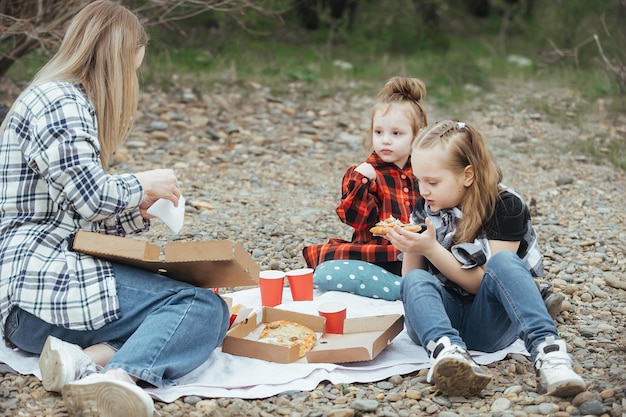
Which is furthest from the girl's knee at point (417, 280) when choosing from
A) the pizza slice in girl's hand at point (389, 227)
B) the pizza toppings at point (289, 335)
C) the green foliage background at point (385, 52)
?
the green foliage background at point (385, 52)

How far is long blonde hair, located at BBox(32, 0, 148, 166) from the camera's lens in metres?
2.93

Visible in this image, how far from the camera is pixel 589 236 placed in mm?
5109

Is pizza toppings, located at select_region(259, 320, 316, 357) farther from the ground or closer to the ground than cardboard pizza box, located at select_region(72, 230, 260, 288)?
closer to the ground

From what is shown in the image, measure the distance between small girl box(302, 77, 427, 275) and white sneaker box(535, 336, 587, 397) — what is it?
1.37 meters

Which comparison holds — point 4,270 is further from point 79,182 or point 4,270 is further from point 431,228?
point 431,228

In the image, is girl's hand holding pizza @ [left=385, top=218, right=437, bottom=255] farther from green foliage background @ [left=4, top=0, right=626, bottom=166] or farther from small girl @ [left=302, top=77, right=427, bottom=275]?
green foliage background @ [left=4, top=0, right=626, bottom=166]

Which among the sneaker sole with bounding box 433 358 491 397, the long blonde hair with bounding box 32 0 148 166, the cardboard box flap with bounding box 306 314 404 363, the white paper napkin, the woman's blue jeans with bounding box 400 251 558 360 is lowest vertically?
the cardboard box flap with bounding box 306 314 404 363

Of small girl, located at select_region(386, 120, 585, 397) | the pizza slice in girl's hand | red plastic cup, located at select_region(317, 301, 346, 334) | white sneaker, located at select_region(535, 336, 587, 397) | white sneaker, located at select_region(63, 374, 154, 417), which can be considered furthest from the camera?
red plastic cup, located at select_region(317, 301, 346, 334)

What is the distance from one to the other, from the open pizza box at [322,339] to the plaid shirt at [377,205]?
0.75 metres

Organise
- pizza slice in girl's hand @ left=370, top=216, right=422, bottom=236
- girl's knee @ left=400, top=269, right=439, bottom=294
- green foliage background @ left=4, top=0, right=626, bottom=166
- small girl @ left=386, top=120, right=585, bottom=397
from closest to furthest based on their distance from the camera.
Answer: small girl @ left=386, top=120, right=585, bottom=397 < girl's knee @ left=400, top=269, right=439, bottom=294 < pizza slice in girl's hand @ left=370, top=216, right=422, bottom=236 < green foliage background @ left=4, top=0, right=626, bottom=166

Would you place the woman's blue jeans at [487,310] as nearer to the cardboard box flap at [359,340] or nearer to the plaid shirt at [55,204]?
the cardboard box flap at [359,340]

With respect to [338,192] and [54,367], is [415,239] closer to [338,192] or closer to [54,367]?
[54,367]

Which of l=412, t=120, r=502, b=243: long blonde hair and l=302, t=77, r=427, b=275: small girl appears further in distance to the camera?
l=302, t=77, r=427, b=275: small girl

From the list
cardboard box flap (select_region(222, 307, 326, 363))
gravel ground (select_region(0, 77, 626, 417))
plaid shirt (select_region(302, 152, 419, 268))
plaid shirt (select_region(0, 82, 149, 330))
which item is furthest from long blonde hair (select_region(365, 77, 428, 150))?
plaid shirt (select_region(0, 82, 149, 330))
